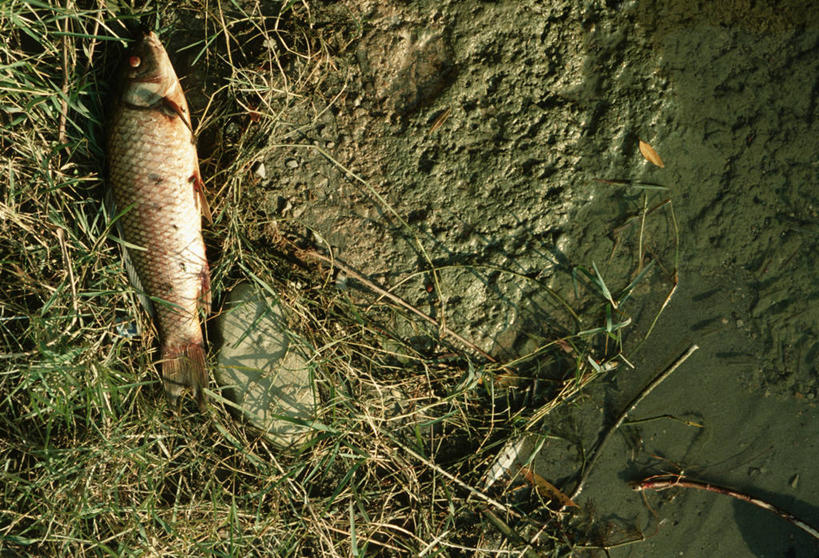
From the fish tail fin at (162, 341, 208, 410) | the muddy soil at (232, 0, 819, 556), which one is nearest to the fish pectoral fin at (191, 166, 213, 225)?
the muddy soil at (232, 0, 819, 556)

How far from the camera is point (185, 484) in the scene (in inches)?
104

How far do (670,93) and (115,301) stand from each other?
279 cm

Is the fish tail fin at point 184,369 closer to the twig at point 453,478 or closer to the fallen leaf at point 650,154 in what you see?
the twig at point 453,478

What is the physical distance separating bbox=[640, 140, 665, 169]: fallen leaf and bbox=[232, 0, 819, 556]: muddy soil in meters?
0.03

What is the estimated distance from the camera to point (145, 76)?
2381 mm

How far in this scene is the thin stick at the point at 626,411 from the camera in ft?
8.63

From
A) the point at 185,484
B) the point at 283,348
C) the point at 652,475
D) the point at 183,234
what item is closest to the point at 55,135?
the point at 183,234

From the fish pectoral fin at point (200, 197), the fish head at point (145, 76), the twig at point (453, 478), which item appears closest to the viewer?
the fish head at point (145, 76)

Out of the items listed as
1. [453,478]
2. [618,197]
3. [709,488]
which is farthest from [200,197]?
[709,488]

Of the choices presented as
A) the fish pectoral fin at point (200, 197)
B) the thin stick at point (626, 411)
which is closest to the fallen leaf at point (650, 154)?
the thin stick at point (626, 411)

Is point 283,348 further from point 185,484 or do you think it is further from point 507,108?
point 507,108

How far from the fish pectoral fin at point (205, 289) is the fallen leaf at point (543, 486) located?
1730mm

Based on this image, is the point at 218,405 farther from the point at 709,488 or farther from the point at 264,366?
the point at 709,488

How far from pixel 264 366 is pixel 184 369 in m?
0.37
